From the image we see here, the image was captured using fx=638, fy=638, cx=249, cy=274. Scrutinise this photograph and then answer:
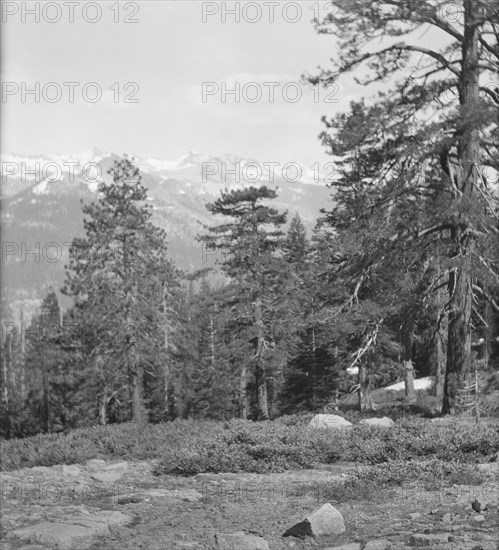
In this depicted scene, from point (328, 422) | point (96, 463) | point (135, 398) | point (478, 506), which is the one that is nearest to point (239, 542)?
point (478, 506)

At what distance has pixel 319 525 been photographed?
593cm

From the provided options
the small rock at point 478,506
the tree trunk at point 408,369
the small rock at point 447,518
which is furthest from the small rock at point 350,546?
the tree trunk at point 408,369

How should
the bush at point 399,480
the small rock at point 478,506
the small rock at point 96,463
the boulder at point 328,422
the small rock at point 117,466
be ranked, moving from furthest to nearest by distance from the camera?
1. the boulder at point 328,422
2. the small rock at point 96,463
3. the small rock at point 117,466
4. the bush at point 399,480
5. the small rock at point 478,506

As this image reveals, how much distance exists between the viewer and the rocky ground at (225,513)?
18.7 ft

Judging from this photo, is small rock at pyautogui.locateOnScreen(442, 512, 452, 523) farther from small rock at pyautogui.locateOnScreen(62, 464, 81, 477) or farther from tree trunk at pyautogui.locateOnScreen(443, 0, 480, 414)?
tree trunk at pyautogui.locateOnScreen(443, 0, 480, 414)

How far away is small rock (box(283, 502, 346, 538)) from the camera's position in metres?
5.90

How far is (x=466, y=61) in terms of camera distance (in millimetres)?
12719

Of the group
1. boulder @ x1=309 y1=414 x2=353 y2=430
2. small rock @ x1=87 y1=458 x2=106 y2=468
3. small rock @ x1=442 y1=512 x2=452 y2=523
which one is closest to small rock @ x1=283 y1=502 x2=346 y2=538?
small rock @ x1=442 y1=512 x2=452 y2=523

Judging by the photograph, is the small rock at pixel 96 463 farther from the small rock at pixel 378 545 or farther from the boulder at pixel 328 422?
the small rock at pixel 378 545

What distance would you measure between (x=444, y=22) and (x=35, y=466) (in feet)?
37.1

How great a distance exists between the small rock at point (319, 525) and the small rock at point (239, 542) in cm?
35

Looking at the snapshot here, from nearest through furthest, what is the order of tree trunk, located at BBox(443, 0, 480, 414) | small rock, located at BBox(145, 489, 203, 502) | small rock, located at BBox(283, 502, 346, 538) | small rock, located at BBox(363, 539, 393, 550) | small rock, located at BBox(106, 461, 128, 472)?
small rock, located at BBox(363, 539, 393, 550), small rock, located at BBox(283, 502, 346, 538), small rock, located at BBox(145, 489, 203, 502), small rock, located at BBox(106, 461, 128, 472), tree trunk, located at BBox(443, 0, 480, 414)

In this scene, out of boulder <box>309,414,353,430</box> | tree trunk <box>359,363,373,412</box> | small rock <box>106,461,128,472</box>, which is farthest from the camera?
tree trunk <box>359,363,373,412</box>

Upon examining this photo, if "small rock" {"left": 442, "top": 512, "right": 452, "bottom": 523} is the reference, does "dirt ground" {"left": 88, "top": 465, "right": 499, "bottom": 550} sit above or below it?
below
